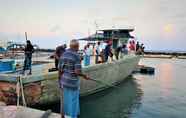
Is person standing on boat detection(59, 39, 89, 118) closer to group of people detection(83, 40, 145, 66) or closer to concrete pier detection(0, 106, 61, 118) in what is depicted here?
concrete pier detection(0, 106, 61, 118)

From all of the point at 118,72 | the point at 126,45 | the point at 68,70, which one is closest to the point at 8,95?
the point at 68,70

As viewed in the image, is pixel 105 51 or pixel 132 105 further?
pixel 105 51

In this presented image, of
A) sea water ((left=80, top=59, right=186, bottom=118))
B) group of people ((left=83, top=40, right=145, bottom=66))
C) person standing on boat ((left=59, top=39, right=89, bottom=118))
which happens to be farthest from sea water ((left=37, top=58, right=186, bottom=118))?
person standing on boat ((left=59, top=39, right=89, bottom=118))

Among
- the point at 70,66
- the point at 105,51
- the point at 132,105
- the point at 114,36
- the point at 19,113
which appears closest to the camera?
the point at 19,113

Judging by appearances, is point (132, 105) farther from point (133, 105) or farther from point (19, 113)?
point (19, 113)

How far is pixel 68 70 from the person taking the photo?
5.59m

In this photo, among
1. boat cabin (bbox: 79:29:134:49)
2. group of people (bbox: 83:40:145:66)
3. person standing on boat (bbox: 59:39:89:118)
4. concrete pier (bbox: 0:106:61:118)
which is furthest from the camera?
boat cabin (bbox: 79:29:134:49)

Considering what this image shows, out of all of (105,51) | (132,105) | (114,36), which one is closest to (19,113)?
(132,105)

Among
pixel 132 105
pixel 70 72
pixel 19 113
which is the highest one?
pixel 70 72

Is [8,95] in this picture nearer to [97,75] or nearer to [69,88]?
[69,88]

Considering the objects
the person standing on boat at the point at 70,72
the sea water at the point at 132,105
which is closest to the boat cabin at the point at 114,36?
the sea water at the point at 132,105

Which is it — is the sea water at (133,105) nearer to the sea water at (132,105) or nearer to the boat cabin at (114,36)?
the sea water at (132,105)

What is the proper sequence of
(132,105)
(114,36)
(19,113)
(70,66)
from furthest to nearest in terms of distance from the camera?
(114,36) < (132,105) < (70,66) < (19,113)

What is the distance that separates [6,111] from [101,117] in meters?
4.95
